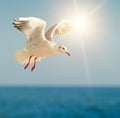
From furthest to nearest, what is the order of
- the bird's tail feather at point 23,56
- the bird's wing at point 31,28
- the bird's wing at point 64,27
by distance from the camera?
the bird's wing at point 64,27
the bird's tail feather at point 23,56
the bird's wing at point 31,28

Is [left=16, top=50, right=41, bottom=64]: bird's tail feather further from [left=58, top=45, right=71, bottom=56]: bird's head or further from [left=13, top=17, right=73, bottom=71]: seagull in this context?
[left=58, top=45, right=71, bottom=56]: bird's head

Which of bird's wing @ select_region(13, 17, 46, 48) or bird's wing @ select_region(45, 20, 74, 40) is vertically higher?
bird's wing @ select_region(45, 20, 74, 40)

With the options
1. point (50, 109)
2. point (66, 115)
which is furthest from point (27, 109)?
point (66, 115)

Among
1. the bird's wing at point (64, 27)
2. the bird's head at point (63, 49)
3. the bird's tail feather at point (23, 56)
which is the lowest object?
the bird's tail feather at point (23, 56)

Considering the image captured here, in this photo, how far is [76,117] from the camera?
198 ft

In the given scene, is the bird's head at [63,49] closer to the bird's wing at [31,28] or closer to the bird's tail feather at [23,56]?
the bird's wing at [31,28]

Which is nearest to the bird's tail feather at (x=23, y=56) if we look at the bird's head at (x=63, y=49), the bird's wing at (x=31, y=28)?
the bird's wing at (x=31, y=28)

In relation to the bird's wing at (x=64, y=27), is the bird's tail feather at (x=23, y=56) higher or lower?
lower

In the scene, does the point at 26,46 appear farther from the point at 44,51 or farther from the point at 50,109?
the point at 50,109

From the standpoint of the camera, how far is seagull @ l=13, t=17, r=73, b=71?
36.1ft

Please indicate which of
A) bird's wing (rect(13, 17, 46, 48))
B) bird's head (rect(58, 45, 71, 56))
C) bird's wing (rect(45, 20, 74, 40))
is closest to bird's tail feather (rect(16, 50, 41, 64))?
bird's wing (rect(13, 17, 46, 48))

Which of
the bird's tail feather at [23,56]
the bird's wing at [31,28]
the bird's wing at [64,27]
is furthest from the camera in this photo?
the bird's wing at [64,27]

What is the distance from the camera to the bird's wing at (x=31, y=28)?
10.9 metres

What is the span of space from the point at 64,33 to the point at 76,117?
47975 millimetres
